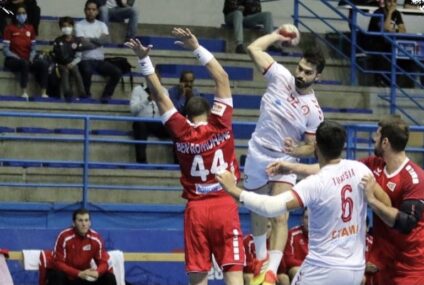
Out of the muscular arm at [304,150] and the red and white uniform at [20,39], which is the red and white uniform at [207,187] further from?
the red and white uniform at [20,39]

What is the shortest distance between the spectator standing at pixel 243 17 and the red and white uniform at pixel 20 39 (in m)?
3.60

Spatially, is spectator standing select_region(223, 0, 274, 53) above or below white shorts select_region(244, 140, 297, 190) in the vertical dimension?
below

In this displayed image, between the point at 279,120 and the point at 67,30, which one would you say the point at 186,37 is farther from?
the point at 67,30

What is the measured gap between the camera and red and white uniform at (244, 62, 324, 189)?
13.4 metres

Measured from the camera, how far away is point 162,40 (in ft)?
70.9

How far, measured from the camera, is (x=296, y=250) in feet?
54.6

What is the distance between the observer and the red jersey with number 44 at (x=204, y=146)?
12398mm

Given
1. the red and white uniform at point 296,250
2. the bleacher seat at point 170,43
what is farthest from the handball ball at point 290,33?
the bleacher seat at point 170,43

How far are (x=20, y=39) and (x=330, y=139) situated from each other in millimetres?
10050

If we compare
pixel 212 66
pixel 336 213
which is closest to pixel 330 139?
pixel 336 213

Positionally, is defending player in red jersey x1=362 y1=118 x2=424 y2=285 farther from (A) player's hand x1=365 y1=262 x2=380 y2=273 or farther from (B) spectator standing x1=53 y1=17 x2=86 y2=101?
(B) spectator standing x1=53 y1=17 x2=86 y2=101

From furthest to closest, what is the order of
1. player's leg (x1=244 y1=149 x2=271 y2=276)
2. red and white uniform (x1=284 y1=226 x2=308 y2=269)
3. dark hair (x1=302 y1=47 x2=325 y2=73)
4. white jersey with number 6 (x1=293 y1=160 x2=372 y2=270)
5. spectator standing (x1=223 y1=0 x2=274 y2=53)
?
spectator standing (x1=223 y1=0 x2=274 y2=53) < red and white uniform (x1=284 y1=226 x2=308 y2=269) < player's leg (x1=244 y1=149 x2=271 y2=276) < dark hair (x1=302 y1=47 x2=325 y2=73) < white jersey with number 6 (x1=293 y1=160 x2=372 y2=270)

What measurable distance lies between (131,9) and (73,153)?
339 centimetres

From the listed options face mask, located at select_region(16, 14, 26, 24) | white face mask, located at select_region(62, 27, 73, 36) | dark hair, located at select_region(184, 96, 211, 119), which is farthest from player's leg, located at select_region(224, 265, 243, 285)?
face mask, located at select_region(16, 14, 26, 24)
